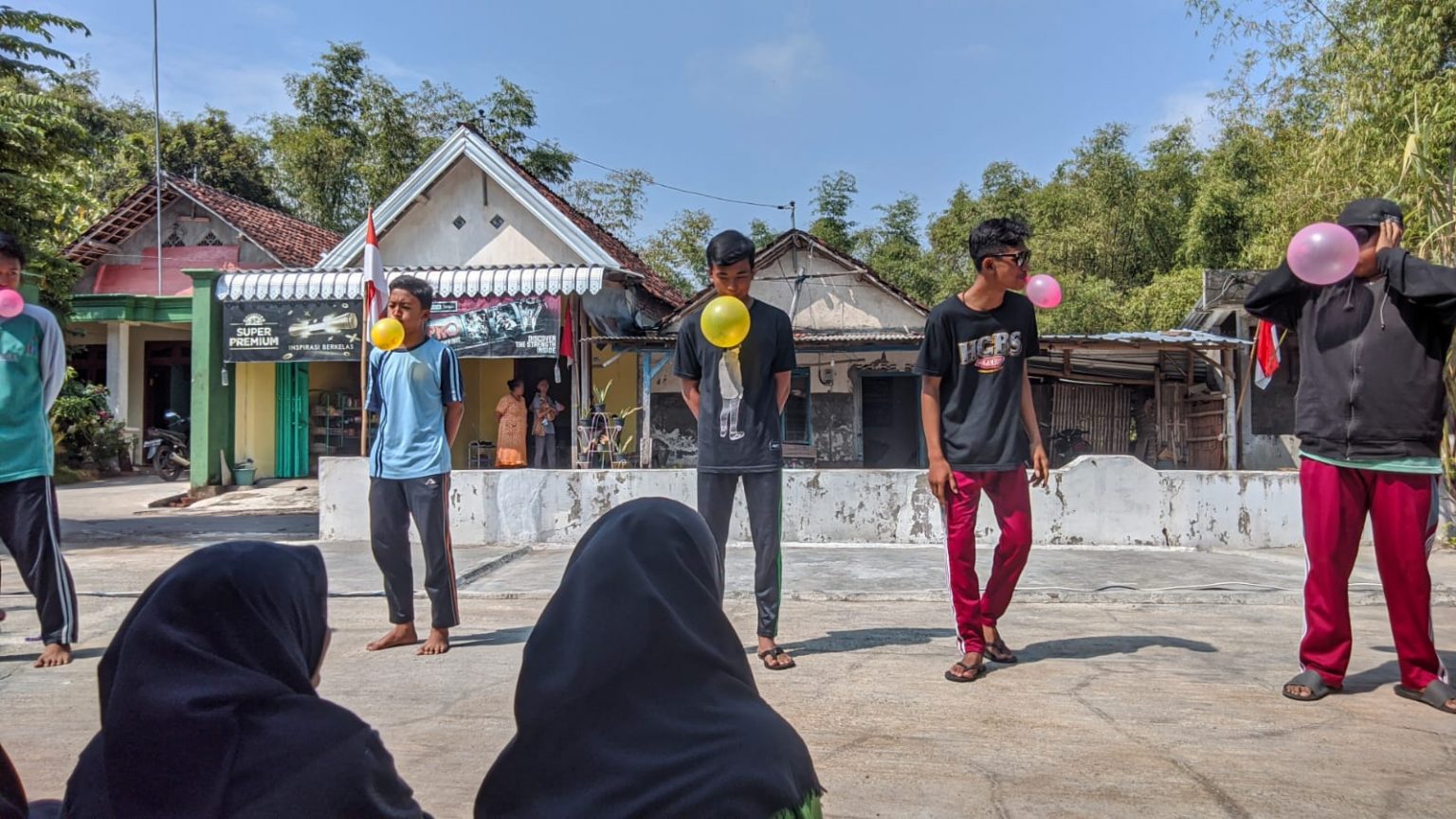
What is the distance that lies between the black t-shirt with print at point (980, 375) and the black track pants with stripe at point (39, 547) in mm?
4110

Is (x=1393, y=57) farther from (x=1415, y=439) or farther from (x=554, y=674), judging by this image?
(x=554, y=674)

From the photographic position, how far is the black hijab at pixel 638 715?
4.68 ft

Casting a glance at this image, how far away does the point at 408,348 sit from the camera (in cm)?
489

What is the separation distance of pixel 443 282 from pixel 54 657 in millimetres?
10683

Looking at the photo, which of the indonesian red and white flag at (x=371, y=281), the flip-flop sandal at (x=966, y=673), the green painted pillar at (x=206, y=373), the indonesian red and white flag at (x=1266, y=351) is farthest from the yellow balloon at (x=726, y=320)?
the green painted pillar at (x=206, y=373)

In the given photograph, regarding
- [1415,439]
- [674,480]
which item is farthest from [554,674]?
[674,480]

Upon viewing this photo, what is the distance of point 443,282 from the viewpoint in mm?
14688

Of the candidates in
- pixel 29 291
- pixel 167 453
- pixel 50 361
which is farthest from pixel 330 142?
pixel 50 361

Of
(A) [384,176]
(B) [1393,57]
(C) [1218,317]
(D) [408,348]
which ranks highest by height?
(A) [384,176]

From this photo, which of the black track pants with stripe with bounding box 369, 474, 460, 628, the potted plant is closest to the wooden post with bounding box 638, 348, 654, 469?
the potted plant

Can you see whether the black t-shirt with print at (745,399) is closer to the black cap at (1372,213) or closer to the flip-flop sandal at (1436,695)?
the black cap at (1372,213)

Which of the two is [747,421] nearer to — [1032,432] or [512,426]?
[1032,432]

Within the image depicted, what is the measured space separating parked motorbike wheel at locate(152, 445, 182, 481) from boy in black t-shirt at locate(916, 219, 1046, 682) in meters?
17.0

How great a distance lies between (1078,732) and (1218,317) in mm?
15259
